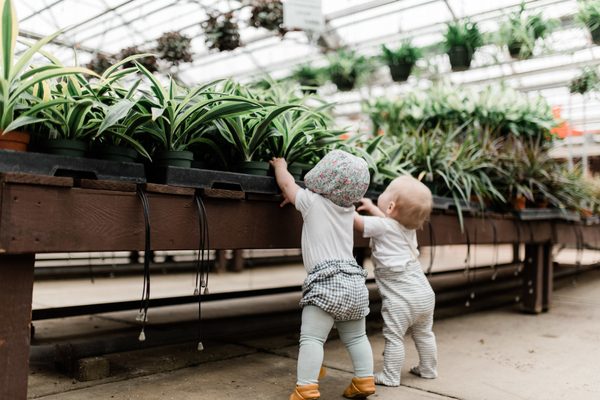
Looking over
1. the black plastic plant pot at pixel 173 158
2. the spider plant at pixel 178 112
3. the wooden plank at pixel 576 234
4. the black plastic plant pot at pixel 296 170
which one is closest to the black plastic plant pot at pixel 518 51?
the wooden plank at pixel 576 234

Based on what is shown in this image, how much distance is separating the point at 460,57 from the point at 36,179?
15.1 ft

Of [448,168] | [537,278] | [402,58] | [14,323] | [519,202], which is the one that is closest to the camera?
[14,323]

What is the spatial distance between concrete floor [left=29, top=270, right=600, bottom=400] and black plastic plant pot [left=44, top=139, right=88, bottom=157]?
33.8 inches

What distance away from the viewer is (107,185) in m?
1.71

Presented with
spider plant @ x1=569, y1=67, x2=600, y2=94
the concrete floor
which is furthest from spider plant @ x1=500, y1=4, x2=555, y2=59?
the concrete floor

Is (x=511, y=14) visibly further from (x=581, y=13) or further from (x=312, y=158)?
(x=312, y=158)

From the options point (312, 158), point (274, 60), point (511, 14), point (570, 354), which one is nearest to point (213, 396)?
point (312, 158)

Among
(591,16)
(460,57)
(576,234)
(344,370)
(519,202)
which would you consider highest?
(591,16)

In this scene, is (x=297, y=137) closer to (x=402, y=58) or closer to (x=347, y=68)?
(x=402, y=58)

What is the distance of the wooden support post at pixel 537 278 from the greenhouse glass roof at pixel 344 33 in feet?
15.3

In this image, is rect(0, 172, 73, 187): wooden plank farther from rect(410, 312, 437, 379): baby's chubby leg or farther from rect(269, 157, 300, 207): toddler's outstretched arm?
rect(410, 312, 437, 379): baby's chubby leg

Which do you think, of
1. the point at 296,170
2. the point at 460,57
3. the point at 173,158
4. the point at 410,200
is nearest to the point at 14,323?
the point at 173,158

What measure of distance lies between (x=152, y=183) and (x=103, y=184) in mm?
237

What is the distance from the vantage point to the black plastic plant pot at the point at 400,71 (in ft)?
19.2
